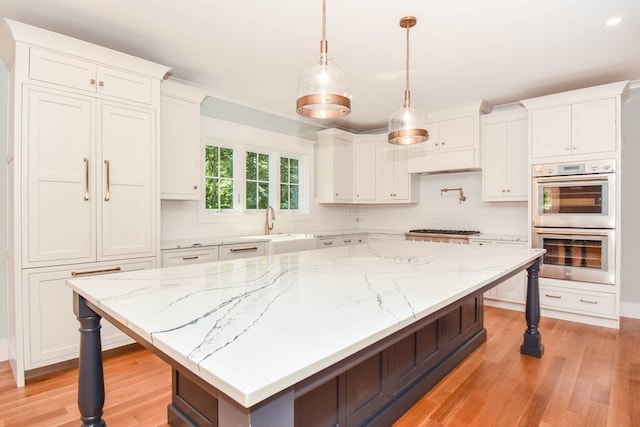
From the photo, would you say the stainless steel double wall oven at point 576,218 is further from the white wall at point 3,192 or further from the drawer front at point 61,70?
the white wall at point 3,192

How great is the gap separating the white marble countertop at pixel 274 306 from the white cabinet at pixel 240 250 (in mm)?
1385

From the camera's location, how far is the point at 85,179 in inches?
100

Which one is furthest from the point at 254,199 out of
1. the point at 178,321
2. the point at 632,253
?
the point at 632,253

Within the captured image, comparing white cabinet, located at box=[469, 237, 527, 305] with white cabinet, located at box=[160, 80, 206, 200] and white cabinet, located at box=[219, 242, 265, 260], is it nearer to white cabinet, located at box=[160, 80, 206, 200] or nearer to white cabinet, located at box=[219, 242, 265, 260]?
white cabinet, located at box=[219, 242, 265, 260]

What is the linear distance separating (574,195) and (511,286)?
1165 millimetres

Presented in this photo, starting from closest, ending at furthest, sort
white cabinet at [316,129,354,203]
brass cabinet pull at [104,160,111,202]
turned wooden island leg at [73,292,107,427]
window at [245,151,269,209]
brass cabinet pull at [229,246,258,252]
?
turned wooden island leg at [73,292,107,427] → brass cabinet pull at [104,160,111,202] → brass cabinet pull at [229,246,258,252] → window at [245,151,269,209] → white cabinet at [316,129,354,203]

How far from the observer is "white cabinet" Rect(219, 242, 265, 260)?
3376 mm

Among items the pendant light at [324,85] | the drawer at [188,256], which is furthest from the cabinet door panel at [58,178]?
the pendant light at [324,85]

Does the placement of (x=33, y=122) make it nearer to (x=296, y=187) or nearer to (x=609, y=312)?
(x=296, y=187)

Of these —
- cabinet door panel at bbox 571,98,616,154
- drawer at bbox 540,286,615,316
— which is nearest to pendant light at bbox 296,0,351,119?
cabinet door panel at bbox 571,98,616,154

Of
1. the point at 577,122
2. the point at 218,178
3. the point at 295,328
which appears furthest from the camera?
the point at 218,178

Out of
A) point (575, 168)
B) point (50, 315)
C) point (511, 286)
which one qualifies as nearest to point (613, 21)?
point (575, 168)

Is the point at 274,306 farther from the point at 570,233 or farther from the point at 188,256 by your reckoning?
the point at 570,233

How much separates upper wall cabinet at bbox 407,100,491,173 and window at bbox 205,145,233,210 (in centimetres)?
248
